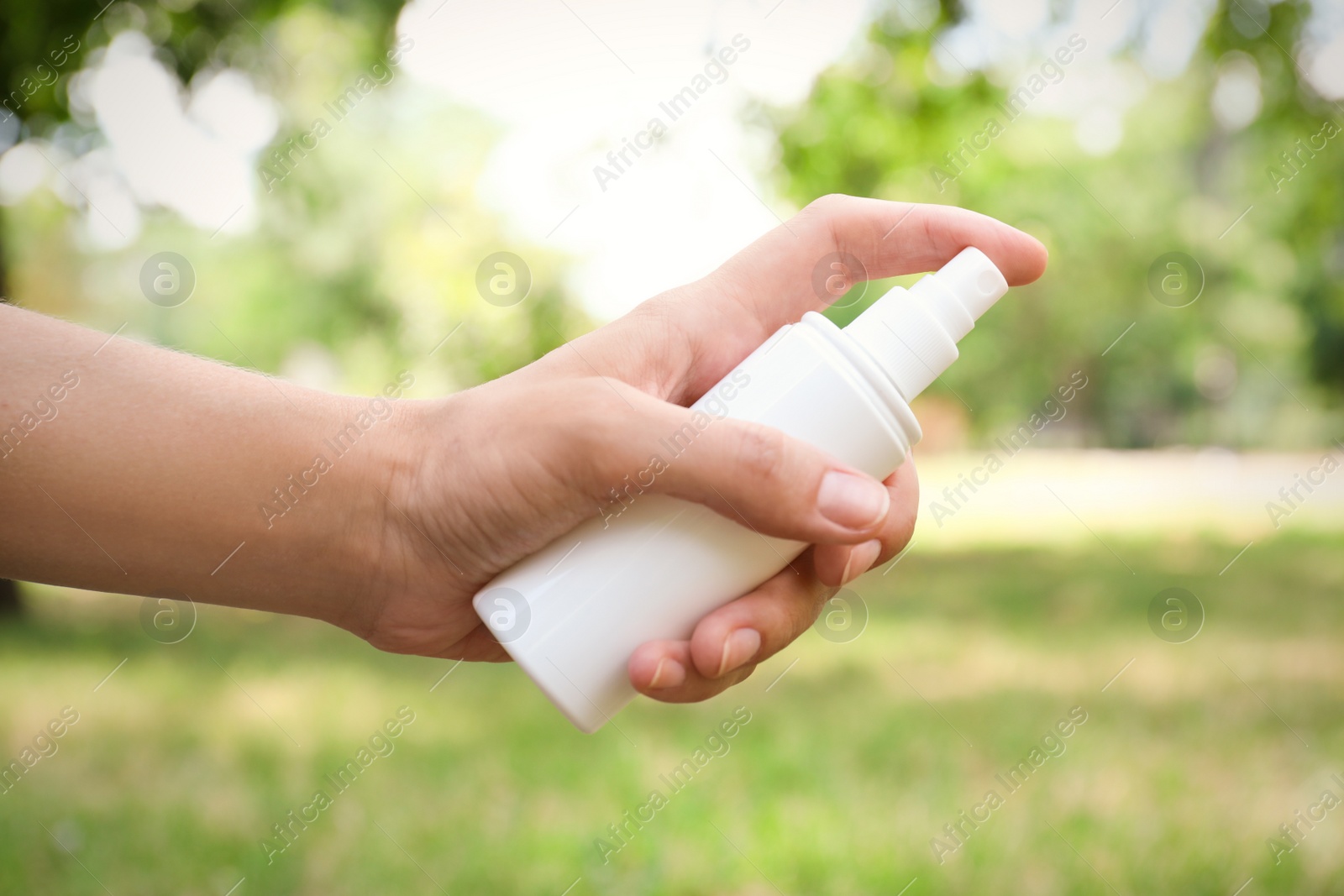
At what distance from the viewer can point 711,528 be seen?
1.21 metres

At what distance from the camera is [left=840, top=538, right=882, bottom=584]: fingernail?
1474 mm

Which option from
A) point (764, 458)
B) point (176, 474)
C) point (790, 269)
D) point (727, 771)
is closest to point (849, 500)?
point (764, 458)

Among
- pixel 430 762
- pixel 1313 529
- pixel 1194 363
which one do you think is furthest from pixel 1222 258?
pixel 430 762

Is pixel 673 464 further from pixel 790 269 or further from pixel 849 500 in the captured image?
pixel 790 269

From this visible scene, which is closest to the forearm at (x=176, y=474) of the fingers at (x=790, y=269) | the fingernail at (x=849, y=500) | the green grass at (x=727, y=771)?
the fingers at (x=790, y=269)

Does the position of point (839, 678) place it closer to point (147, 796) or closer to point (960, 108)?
point (147, 796)

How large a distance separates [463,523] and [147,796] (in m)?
1.95

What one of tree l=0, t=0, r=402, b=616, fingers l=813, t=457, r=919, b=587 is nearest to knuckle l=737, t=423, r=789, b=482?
fingers l=813, t=457, r=919, b=587

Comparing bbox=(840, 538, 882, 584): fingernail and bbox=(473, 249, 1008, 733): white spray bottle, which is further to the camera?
bbox=(840, 538, 882, 584): fingernail

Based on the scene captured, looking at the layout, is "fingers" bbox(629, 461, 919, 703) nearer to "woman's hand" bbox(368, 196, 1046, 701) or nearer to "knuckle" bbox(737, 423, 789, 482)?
"woman's hand" bbox(368, 196, 1046, 701)

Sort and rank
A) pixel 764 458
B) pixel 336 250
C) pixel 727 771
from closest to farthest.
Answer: pixel 764 458 < pixel 727 771 < pixel 336 250

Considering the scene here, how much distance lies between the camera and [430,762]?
2859mm

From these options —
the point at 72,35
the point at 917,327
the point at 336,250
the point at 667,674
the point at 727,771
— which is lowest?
the point at 336,250

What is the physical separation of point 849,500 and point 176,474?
3.16ft
